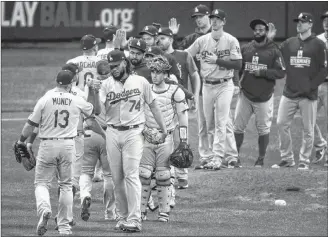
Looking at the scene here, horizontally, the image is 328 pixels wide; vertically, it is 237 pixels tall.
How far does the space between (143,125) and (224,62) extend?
10.6 ft

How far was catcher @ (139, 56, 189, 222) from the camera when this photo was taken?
41.5ft

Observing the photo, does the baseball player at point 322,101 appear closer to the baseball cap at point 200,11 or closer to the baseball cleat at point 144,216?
the baseball cap at point 200,11

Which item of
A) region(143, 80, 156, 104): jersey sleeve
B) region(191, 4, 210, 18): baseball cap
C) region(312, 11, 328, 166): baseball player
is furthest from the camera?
region(312, 11, 328, 166): baseball player

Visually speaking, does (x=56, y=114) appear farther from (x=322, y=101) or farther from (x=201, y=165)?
(x=322, y=101)

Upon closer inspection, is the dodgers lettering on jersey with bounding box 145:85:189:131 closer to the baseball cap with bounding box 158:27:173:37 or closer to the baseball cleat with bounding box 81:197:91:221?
the baseball cleat with bounding box 81:197:91:221

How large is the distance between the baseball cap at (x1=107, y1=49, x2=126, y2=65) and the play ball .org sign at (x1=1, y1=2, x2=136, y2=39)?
40.3ft

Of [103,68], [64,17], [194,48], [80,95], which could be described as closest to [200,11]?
[194,48]

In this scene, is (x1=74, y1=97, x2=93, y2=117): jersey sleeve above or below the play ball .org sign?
below

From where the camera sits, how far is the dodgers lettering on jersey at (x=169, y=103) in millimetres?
12730

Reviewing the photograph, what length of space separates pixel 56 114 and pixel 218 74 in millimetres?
4060

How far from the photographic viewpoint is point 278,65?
15672 millimetres

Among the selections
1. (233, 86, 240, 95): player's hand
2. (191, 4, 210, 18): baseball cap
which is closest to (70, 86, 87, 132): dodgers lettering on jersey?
(191, 4, 210, 18): baseball cap

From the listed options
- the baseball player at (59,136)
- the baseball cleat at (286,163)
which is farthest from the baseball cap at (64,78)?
the baseball cleat at (286,163)

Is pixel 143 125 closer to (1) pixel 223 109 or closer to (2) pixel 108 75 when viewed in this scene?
(2) pixel 108 75
